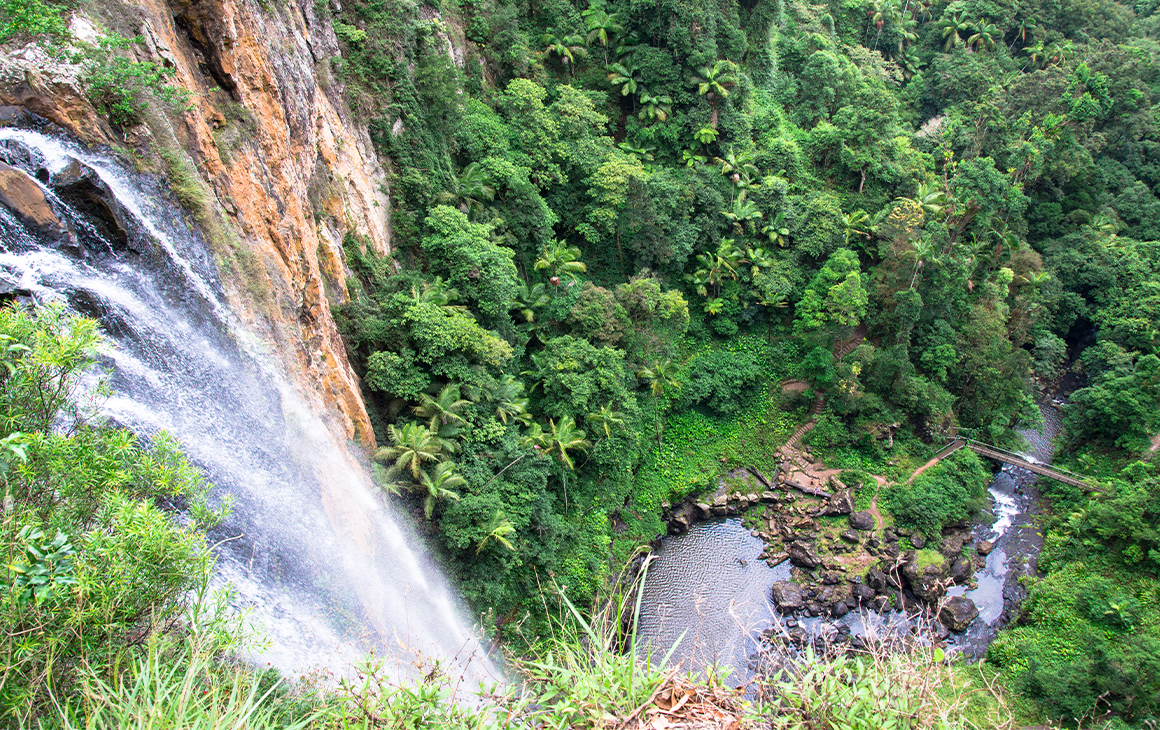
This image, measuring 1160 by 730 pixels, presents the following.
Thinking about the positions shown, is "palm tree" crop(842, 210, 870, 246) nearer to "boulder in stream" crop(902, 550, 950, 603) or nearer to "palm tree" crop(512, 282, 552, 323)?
"boulder in stream" crop(902, 550, 950, 603)

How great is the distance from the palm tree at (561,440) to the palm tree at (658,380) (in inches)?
Result: 147

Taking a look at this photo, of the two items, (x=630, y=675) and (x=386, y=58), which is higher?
(x=386, y=58)

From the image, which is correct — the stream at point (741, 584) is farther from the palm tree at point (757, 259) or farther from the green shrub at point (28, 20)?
the green shrub at point (28, 20)

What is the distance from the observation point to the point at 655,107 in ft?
81.7

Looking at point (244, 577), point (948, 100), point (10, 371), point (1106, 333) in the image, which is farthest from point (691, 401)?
point (948, 100)

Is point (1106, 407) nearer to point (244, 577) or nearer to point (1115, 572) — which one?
point (1115, 572)

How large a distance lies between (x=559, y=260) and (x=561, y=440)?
6.61 m

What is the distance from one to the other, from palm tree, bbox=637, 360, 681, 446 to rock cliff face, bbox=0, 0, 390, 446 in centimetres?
1007

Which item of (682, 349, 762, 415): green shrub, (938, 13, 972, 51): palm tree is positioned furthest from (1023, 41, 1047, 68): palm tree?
(682, 349, 762, 415): green shrub

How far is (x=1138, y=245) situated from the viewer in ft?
91.6

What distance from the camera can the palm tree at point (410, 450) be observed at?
1387cm

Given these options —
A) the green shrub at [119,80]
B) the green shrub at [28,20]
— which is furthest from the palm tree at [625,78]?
the green shrub at [28,20]

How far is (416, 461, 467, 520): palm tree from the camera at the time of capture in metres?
13.9

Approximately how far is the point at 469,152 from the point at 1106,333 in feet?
88.9
